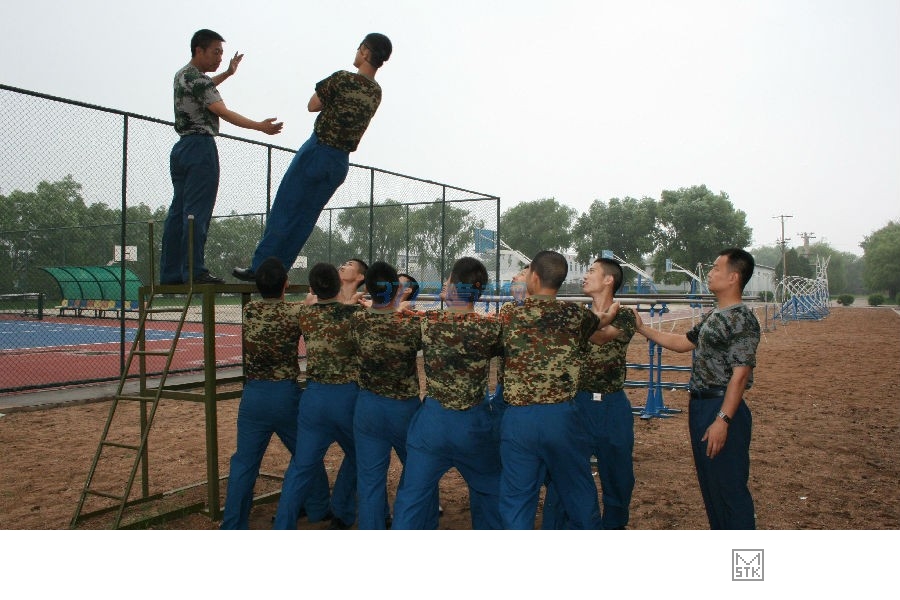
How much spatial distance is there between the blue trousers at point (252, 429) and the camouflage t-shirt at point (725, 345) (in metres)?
2.37

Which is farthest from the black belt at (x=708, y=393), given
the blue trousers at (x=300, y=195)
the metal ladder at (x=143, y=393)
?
the metal ladder at (x=143, y=393)

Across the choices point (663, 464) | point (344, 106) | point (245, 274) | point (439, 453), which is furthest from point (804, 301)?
point (439, 453)

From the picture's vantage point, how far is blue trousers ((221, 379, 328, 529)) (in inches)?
158

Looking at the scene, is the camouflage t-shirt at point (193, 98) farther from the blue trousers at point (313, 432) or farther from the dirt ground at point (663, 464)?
the dirt ground at point (663, 464)

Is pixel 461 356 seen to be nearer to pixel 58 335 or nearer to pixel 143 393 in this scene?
pixel 143 393

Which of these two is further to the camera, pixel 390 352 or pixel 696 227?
pixel 696 227

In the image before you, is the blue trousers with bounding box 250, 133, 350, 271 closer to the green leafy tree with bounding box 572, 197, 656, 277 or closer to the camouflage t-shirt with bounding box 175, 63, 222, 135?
the camouflage t-shirt with bounding box 175, 63, 222, 135

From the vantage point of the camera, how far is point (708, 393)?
11.1 ft

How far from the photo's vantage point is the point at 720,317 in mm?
3359

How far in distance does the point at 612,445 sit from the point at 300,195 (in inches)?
100

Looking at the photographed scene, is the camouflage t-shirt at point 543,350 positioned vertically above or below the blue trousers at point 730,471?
above

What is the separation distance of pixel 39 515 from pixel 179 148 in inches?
104

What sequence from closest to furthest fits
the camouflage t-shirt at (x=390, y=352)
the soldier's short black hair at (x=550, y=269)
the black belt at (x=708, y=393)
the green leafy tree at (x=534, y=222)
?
the soldier's short black hair at (x=550, y=269) → the black belt at (x=708, y=393) → the camouflage t-shirt at (x=390, y=352) → the green leafy tree at (x=534, y=222)

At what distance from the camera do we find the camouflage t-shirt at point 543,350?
3.11 m
